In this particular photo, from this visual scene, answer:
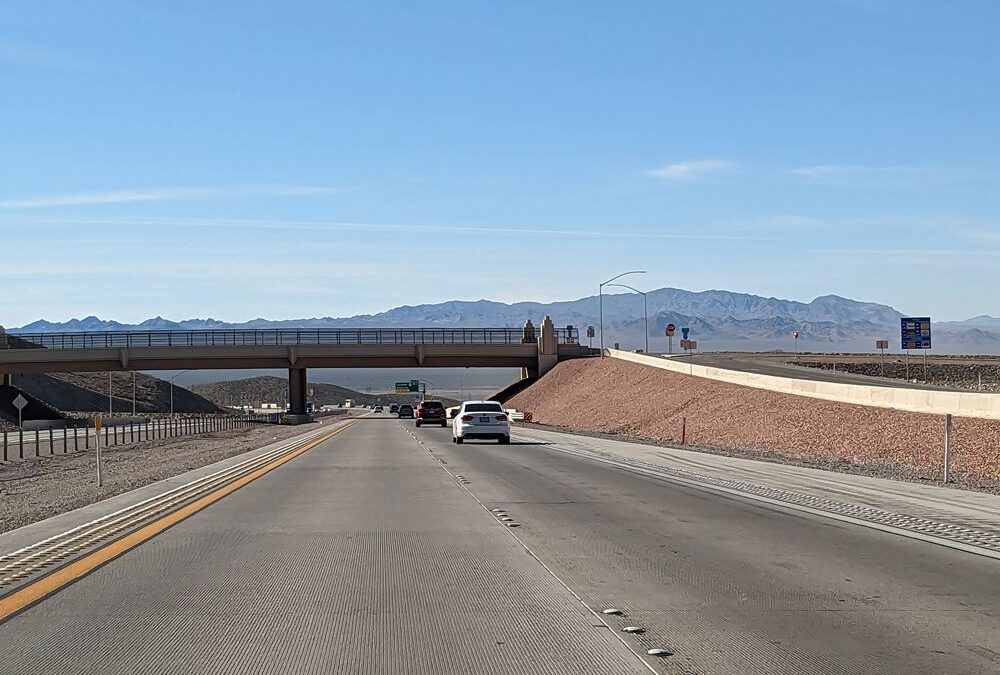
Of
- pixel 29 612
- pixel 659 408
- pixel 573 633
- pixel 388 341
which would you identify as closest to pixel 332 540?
pixel 29 612

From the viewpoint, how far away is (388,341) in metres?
100

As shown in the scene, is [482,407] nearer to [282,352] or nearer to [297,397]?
[282,352]

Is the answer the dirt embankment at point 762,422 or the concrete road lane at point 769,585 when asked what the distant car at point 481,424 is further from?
the concrete road lane at point 769,585

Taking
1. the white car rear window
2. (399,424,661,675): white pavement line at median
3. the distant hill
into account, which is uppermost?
(399,424,661,675): white pavement line at median

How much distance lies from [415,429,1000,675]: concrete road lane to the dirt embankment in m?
12.0

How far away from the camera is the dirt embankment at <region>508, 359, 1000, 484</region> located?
112ft

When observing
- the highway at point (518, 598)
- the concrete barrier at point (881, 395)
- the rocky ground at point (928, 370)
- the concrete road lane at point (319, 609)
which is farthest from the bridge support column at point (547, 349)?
the concrete road lane at point (319, 609)

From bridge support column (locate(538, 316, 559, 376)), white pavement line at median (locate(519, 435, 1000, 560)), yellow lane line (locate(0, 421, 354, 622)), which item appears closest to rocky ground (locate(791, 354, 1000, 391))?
bridge support column (locate(538, 316, 559, 376))

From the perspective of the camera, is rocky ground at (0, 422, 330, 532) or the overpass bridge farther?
the overpass bridge

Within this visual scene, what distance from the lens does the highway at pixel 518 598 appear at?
7.93 metres

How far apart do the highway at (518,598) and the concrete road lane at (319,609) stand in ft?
0.10

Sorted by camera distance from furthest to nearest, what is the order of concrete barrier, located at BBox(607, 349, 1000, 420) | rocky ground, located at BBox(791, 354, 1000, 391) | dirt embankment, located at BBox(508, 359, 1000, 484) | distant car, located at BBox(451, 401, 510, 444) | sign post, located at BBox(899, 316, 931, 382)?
rocky ground, located at BBox(791, 354, 1000, 391) < sign post, located at BBox(899, 316, 931, 382) < distant car, located at BBox(451, 401, 510, 444) < concrete barrier, located at BBox(607, 349, 1000, 420) < dirt embankment, located at BBox(508, 359, 1000, 484)

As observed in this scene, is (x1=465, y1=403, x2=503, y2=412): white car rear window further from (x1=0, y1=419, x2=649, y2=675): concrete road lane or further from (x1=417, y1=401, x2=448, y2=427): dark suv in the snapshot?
(x1=0, y1=419, x2=649, y2=675): concrete road lane

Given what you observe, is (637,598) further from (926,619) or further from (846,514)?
(846,514)
